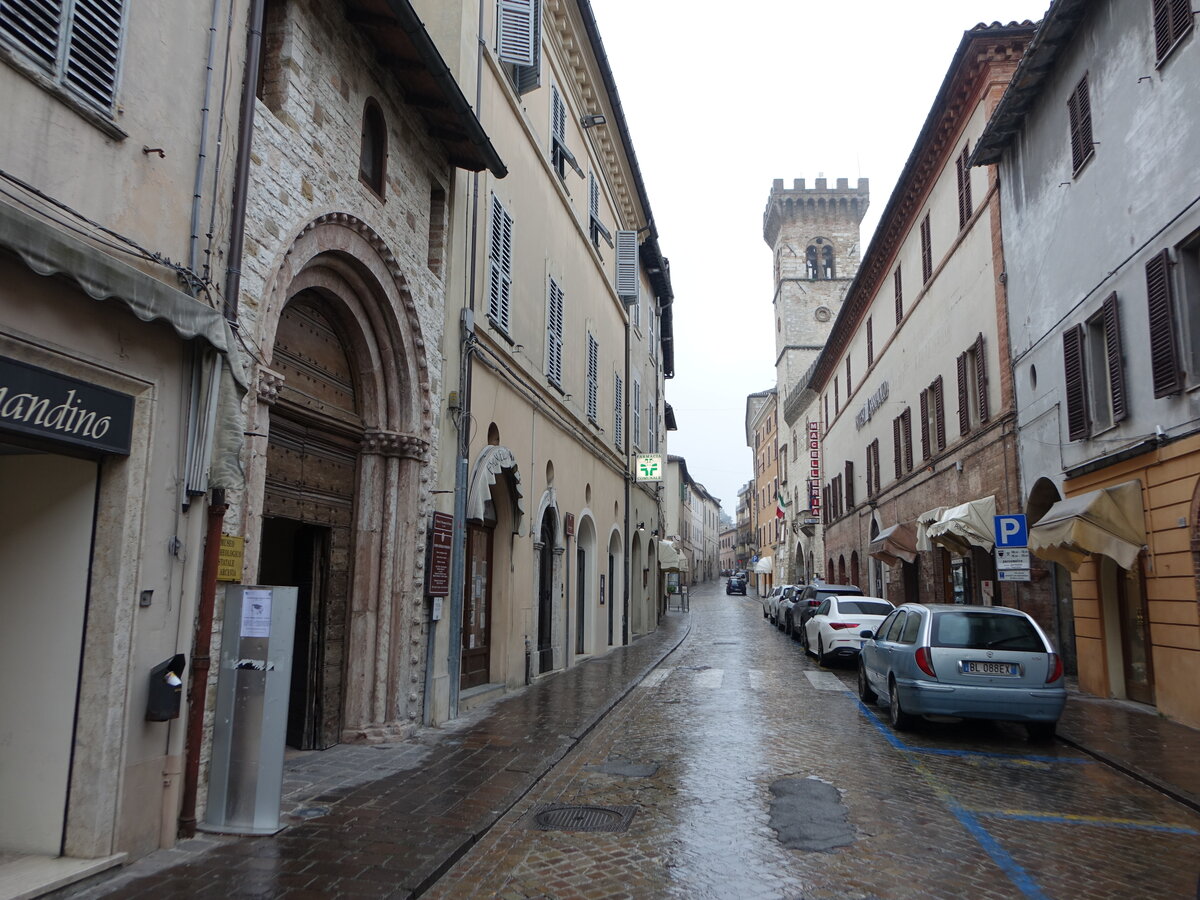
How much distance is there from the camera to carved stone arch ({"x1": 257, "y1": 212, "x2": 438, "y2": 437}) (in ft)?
26.8

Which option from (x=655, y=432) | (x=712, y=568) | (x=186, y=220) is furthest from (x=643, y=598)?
(x=712, y=568)

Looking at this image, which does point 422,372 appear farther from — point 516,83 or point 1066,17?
point 1066,17

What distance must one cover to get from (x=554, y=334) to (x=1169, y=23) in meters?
10.5

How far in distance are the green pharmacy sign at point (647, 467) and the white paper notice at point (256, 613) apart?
21.9 meters

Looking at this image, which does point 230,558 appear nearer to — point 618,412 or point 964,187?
point 964,187

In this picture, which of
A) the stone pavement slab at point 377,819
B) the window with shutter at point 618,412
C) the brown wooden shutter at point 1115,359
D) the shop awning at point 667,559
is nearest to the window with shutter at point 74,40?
the stone pavement slab at point 377,819

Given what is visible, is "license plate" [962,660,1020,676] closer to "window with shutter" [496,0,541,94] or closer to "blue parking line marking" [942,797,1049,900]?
"blue parking line marking" [942,797,1049,900]

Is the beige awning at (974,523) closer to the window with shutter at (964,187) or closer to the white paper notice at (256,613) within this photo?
the window with shutter at (964,187)

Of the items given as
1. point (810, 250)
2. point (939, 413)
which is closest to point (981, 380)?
point (939, 413)

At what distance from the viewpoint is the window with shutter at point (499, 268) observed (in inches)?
524

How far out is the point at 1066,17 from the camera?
13.9 meters

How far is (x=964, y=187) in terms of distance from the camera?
2045cm

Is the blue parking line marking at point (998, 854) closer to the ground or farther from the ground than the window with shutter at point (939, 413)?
closer to the ground

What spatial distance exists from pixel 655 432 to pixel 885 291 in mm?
9680
